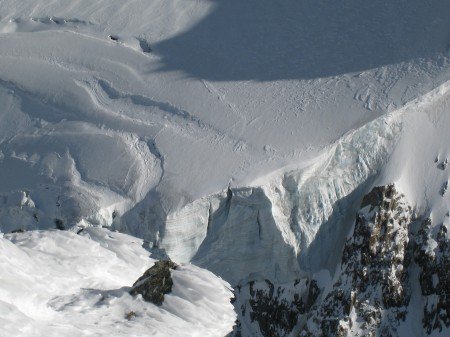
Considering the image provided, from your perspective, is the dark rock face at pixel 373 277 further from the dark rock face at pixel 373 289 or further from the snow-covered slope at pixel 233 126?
the snow-covered slope at pixel 233 126

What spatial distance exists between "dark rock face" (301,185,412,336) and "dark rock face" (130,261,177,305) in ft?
74.5

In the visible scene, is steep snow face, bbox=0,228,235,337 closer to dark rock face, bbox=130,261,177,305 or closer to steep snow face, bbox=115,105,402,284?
dark rock face, bbox=130,261,177,305

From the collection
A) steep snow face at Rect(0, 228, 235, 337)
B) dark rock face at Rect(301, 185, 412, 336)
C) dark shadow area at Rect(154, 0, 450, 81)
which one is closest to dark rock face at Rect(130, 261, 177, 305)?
steep snow face at Rect(0, 228, 235, 337)

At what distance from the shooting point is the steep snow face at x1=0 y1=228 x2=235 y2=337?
27.6 ft

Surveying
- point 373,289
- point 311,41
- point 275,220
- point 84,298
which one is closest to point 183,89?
point 311,41

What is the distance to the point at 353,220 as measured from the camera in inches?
1282

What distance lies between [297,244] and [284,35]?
7.99m

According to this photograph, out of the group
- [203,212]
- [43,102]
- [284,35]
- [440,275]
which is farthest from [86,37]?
[440,275]

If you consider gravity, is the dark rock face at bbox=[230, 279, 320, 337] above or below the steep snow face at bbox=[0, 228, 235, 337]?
above

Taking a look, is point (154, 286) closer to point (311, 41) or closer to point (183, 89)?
point (183, 89)

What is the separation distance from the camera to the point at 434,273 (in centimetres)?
3253

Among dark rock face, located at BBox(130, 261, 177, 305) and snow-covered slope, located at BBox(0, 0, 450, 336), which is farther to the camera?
snow-covered slope, located at BBox(0, 0, 450, 336)

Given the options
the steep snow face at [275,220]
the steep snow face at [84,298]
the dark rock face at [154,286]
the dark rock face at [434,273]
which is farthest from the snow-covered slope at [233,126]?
the dark rock face at [154,286]

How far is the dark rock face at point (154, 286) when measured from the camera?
906cm
